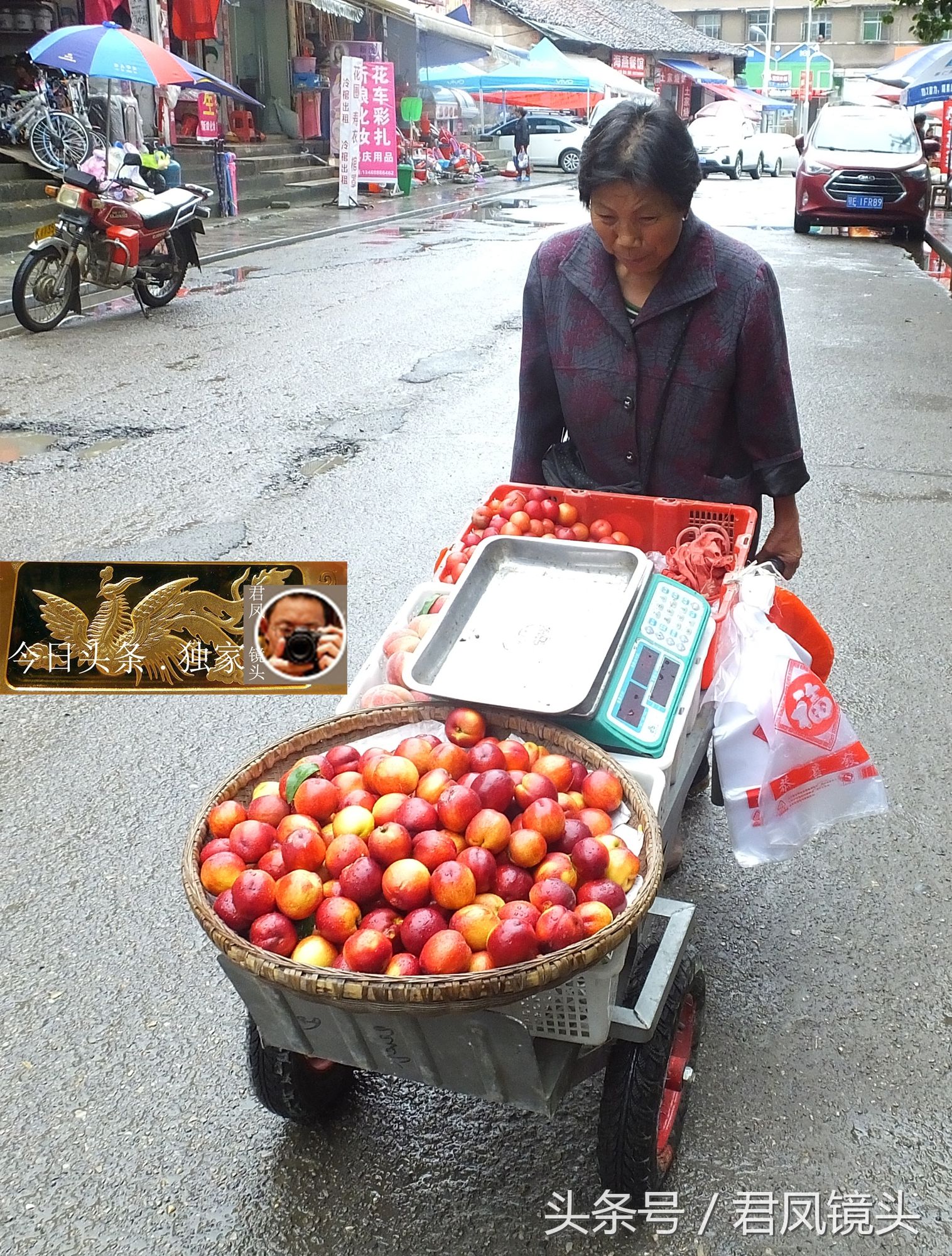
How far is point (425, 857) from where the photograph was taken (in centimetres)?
190

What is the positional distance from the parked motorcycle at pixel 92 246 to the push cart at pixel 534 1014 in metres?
8.51

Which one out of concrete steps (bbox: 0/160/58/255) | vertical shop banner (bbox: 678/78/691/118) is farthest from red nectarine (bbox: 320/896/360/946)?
vertical shop banner (bbox: 678/78/691/118)

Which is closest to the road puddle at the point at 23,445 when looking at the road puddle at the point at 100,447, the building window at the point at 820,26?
the road puddle at the point at 100,447

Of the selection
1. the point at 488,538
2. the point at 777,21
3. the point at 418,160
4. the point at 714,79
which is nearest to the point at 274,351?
the point at 488,538

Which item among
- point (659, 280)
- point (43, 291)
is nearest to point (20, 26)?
point (43, 291)

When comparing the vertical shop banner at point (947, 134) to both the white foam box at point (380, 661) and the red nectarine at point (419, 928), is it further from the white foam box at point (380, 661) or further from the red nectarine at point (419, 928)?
the red nectarine at point (419, 928)

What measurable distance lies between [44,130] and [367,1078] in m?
15.2

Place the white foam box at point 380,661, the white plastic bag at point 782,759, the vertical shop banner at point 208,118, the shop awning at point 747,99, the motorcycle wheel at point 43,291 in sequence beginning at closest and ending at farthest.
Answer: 1. the white plastic bag at point 782,759
2. the white foam box at point 380,661
3. the motorcycle wheel at point 43,291
4. the vertical shop banner at point 208,118
5. the shop awning at point 747,99

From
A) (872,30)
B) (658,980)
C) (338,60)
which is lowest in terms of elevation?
(658,980)

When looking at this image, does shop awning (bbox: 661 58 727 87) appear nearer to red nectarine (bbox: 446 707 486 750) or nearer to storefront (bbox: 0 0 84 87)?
storefront (bbox: 0 0 84 87)

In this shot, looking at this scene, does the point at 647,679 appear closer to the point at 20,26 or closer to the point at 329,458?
the point at 329,458

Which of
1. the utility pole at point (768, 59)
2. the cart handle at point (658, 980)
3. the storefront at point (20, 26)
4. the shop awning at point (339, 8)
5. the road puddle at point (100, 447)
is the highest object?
the utility pole at point (768, 59)

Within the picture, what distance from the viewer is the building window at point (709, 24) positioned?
74000 mm

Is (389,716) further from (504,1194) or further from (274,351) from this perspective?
(274,351)
